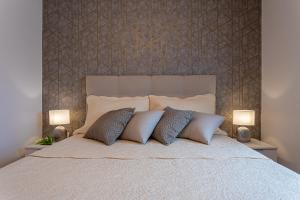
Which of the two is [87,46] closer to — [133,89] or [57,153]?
[133,89]

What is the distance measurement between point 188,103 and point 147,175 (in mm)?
1553

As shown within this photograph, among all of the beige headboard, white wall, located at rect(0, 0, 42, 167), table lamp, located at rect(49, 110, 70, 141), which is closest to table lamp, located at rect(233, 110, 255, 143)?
the beige headboard

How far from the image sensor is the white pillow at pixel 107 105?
2.86 meters

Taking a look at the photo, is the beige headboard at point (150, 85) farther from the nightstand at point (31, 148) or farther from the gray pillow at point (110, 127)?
the nightstand at point (31, 148)

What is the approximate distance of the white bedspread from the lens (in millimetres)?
1179

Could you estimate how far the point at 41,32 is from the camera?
10.7 ft

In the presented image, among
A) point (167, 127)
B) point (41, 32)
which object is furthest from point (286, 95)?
point (41, 32)

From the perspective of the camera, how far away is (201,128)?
241 centimetres

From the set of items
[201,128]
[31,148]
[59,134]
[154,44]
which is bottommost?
[31,148]

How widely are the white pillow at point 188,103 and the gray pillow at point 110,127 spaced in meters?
0.45

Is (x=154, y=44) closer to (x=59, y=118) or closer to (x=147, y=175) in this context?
(x=59, y=118)

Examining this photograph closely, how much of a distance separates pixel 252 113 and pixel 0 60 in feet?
8.94

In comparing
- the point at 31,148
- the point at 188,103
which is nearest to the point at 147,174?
the point at 188,103

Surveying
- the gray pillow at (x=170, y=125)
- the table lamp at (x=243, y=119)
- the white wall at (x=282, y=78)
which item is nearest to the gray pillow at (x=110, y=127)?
the gray pillow at (x=170, y=125)
